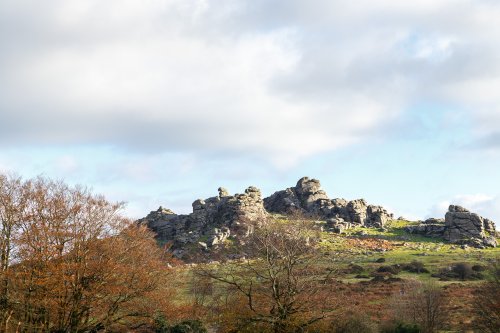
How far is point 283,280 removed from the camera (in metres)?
48.0

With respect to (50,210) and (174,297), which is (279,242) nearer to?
(174,297)

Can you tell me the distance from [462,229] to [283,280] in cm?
15587

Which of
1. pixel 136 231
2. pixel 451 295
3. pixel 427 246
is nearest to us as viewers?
pixel 136 231

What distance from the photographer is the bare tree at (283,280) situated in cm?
4444

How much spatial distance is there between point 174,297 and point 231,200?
14460 centimetres

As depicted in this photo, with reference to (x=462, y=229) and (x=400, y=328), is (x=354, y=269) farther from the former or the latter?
(x=462, y=229)

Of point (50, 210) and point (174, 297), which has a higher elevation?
point (50, 210)

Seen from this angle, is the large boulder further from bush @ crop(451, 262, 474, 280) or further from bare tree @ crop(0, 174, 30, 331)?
bare tree @ crop(0, 174, 30, 331)

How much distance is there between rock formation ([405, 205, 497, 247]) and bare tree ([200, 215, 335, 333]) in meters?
→ 144

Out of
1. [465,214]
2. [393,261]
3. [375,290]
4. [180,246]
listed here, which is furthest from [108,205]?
[465,214]

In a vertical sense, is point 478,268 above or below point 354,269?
below

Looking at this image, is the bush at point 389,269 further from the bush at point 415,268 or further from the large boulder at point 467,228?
the large boulder at point 467,228

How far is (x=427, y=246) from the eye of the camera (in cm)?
16900

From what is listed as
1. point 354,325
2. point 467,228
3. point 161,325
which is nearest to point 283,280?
point 354,325
